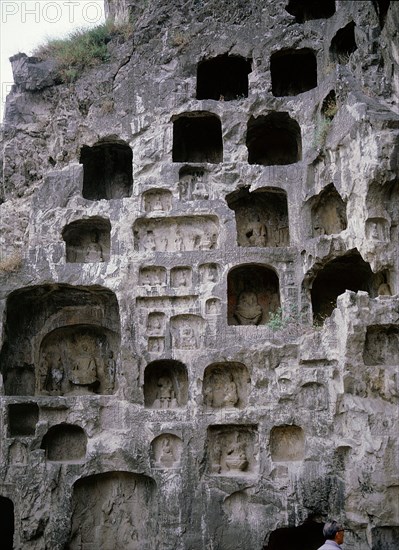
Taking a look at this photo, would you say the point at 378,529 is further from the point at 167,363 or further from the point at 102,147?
the point at 102,147

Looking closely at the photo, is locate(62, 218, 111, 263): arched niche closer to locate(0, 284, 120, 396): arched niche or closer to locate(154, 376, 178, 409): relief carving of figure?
locate(0, 284, 120, 396): arched niche

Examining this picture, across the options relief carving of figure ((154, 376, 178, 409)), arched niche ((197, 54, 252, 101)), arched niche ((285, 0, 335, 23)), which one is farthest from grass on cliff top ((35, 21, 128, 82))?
relief carving of figure ((154, 376, 178, 409))

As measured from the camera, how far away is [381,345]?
623 inches

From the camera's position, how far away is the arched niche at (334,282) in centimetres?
Answer: 1936

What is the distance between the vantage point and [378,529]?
14359 mm

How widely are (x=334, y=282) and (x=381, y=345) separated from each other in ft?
16.2

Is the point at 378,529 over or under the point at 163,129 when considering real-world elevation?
under

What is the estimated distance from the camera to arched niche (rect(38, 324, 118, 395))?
20297 millimetres

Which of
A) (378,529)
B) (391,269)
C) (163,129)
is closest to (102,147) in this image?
(163,129)

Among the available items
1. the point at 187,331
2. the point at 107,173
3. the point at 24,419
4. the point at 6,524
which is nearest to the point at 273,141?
the point at 107,173

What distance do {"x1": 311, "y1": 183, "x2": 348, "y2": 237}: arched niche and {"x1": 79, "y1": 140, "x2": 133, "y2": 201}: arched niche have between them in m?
7.08

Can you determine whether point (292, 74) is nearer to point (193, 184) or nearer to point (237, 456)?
point (193, 184)

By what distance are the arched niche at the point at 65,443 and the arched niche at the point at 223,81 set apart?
13153 millimetres

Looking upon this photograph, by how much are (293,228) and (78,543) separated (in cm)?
1171
